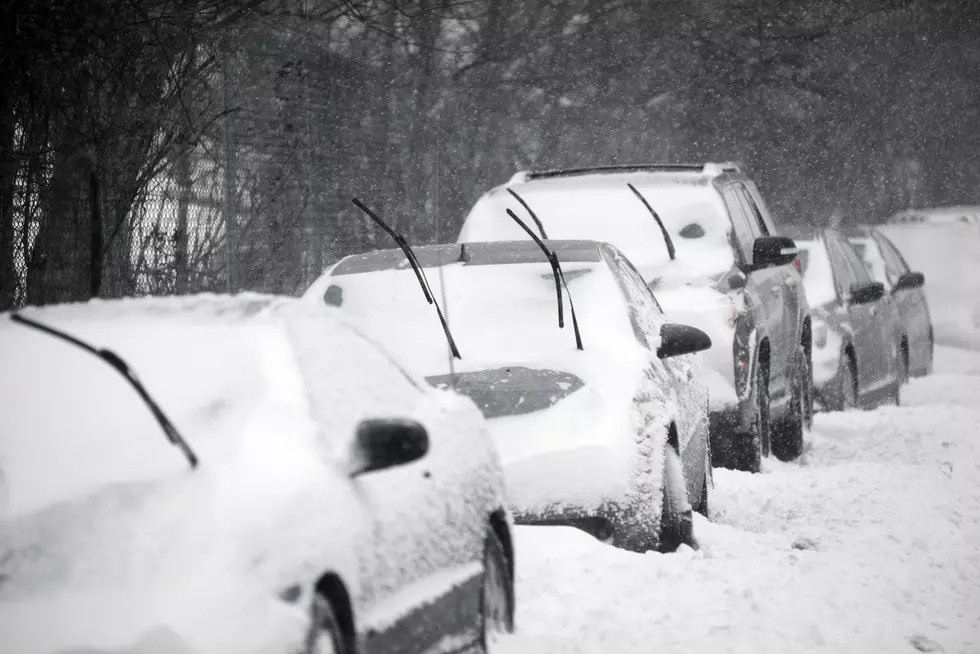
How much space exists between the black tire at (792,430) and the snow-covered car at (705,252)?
0.37 m

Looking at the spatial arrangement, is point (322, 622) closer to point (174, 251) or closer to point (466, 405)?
point (466, 405)

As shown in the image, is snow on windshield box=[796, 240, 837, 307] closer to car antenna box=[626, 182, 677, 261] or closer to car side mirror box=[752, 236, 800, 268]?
car side mirror box=[752, 236, 800, 268]

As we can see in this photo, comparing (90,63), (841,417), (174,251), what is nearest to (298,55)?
(174,251)

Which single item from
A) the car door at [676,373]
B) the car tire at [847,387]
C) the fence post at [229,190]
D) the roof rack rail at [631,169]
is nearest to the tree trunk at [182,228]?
the fence post at [229,190]

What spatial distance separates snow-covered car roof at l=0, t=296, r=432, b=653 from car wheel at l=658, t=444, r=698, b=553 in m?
2.81

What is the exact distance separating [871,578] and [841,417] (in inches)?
274

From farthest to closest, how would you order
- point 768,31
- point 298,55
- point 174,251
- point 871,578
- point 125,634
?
point 768,31
point 298,55
point 174,251
point 871,578
point 125,634

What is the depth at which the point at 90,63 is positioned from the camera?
10070mm

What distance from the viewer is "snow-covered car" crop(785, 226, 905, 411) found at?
1452cm

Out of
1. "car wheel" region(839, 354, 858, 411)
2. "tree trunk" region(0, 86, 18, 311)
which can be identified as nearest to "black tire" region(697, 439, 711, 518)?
"tree trunk" region(0, 86, 18, 311)

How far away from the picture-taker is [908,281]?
17172 millimetres

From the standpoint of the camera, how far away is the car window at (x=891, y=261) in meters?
17.8

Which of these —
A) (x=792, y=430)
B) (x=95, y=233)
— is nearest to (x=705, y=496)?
(x=792, y=430)

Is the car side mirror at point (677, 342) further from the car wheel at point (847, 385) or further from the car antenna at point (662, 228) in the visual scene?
the car wheel at point (847, 385)
